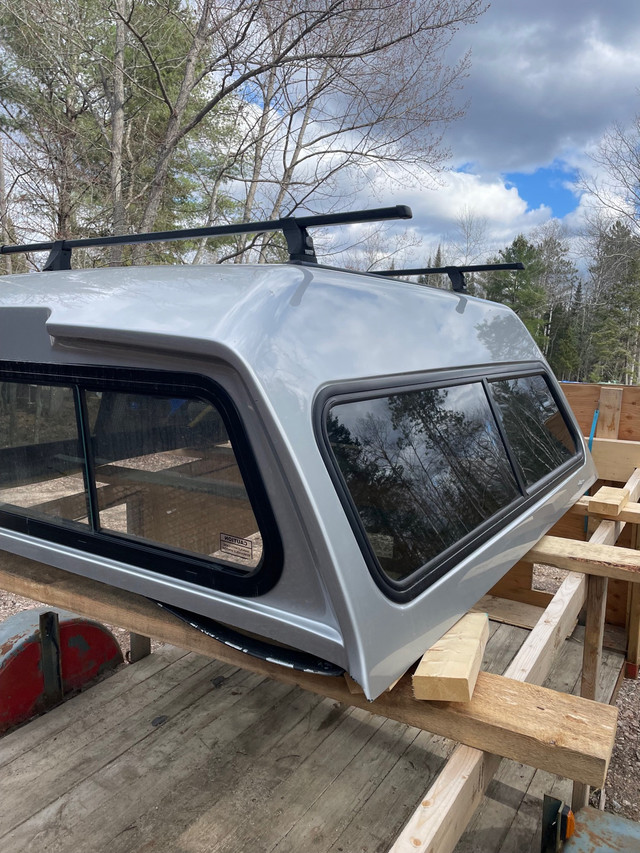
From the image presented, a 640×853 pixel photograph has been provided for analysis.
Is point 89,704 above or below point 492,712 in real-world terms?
below

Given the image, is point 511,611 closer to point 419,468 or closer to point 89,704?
point 419,468

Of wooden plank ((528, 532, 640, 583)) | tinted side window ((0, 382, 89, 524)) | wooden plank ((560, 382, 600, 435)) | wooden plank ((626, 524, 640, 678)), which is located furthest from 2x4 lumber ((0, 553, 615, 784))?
wooden plank ((560, 382, 600, 435))

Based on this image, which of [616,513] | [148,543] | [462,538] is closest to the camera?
[148,543]

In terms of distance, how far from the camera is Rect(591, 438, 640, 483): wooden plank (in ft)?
13.8

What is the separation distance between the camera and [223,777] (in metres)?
2.46

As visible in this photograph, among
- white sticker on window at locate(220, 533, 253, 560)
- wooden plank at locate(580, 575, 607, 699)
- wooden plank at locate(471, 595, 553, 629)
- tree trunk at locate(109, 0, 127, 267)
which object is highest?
tree trunk at locate(109, 0, 127, 267)

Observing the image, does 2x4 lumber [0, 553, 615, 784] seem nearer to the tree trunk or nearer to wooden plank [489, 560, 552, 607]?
wooden plank [489, 560, 552, 607]

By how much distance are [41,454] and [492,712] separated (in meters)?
1.62

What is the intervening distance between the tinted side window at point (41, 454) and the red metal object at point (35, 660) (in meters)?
1.18

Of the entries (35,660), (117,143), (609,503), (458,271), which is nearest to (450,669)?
(609,503)

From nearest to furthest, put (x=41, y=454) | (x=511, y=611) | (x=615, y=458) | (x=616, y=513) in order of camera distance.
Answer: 1. (x=41, y=454)
2. (x=616, y=513)
3. (x=511, y=611)
4. (x=615, y=458)

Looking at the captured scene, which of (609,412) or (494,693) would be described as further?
(609,412)

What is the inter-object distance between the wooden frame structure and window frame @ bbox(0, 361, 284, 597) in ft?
0.73

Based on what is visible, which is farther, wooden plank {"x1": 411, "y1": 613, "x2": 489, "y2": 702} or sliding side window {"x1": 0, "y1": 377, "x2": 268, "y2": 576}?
sliding side window {"x1": 0, "y1": 377, "x2": 268, "y2": 576}
